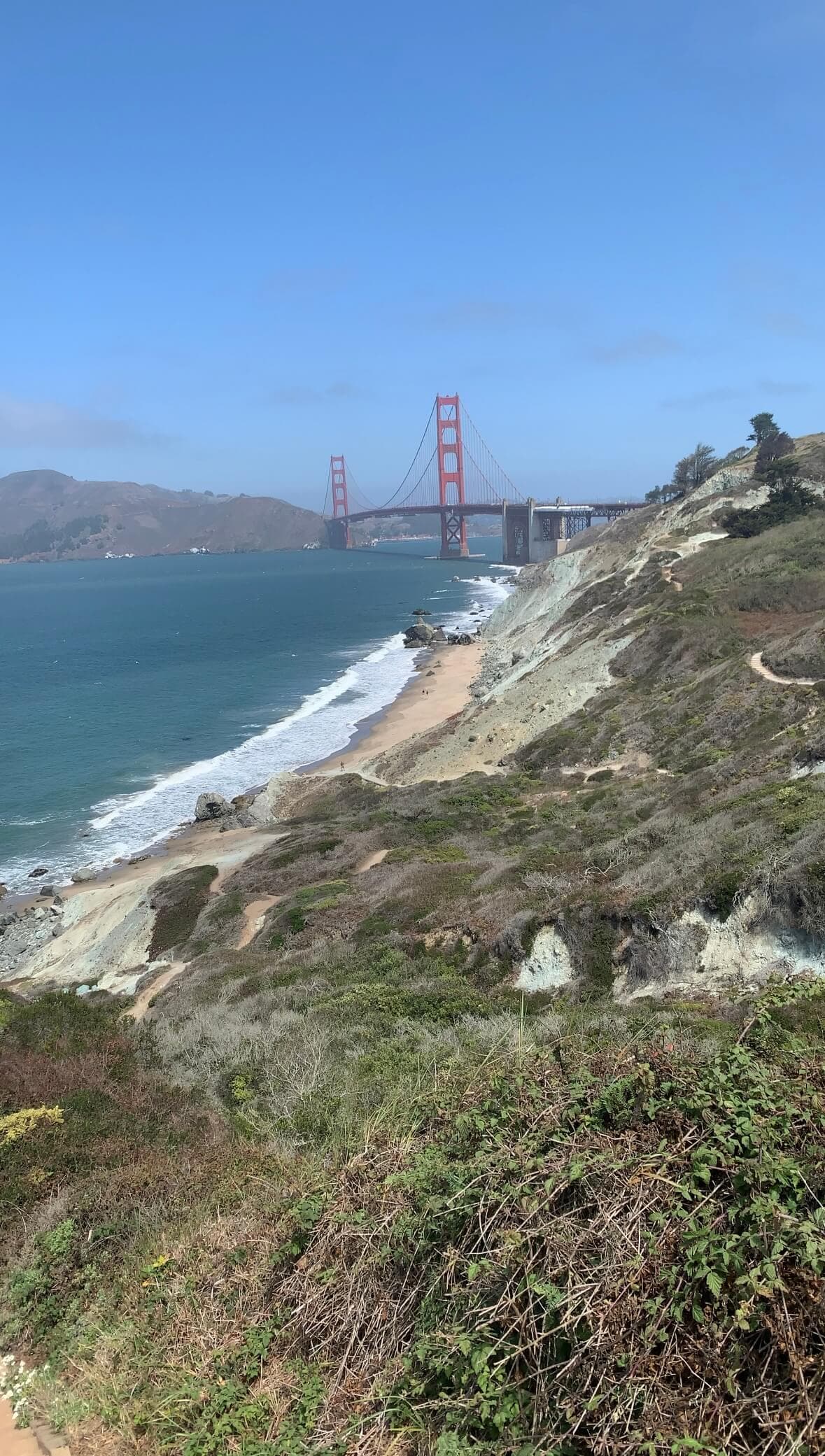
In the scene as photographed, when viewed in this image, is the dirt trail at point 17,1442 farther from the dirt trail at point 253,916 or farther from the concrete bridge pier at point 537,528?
the concrete bridge pier at point 537,528

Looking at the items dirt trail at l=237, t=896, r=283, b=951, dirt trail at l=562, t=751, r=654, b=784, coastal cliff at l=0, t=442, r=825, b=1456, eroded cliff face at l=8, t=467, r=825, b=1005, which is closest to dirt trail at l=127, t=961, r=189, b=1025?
coastal cliff at l=0, t=442, r=825, b=1456

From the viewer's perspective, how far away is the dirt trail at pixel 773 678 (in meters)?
24.0

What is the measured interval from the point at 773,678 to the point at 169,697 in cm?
4720

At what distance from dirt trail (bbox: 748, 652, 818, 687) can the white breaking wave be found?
77.6 feet

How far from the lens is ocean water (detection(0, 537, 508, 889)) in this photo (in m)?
39.9

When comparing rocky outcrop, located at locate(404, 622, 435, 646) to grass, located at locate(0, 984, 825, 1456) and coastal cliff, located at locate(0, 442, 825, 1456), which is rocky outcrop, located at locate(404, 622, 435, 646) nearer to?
coastal cliff, located at locate(0, 442, 825, 1456)

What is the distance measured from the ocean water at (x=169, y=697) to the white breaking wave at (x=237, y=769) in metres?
0.12

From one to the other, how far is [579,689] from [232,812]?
54.2 feet

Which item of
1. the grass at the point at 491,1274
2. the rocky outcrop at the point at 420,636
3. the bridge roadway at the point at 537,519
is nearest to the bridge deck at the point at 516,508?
the bridge roadway at the point at 537,519

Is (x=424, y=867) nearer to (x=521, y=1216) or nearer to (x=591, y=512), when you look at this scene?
A: (x=521, y=1216)

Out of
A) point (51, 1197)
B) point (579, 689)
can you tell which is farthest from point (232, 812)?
point (51, 1197)

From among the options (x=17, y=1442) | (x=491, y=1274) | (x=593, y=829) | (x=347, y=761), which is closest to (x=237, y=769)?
(x=347, y=761)

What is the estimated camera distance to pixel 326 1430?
4312 millimetres

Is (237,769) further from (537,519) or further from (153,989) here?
(537,519)
